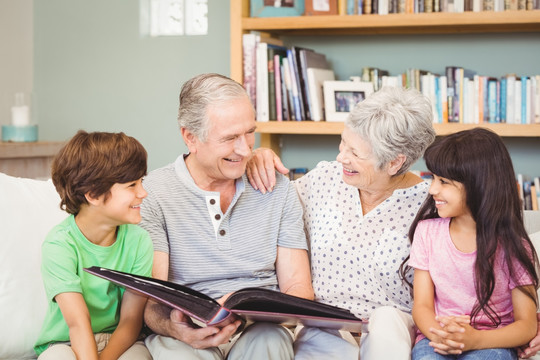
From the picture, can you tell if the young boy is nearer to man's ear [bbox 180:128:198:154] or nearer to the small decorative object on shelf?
man's ear [bbox 180:128:198:154]

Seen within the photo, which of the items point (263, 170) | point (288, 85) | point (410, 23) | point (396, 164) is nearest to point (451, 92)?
point (410, 23)

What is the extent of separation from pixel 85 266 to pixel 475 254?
0.92 m

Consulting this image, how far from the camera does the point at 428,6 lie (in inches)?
116

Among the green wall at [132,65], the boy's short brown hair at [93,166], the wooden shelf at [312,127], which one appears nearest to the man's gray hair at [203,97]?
the boy's short brown hair at [93,166]

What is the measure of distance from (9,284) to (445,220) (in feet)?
3.62

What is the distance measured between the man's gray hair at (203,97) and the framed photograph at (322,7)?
1.30 meters

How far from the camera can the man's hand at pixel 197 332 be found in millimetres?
1570

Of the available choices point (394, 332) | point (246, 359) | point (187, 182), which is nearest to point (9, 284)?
point (187, 182)

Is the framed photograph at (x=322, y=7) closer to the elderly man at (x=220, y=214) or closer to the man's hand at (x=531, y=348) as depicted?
the elderly man at (x=220, y=214)

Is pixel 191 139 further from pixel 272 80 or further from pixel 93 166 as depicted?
pixel 272 80

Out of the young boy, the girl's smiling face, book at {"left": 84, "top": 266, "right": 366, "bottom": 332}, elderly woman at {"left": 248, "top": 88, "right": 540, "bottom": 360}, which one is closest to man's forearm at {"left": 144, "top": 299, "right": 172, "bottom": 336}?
the young boy

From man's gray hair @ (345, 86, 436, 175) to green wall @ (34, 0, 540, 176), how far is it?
141 centimetres

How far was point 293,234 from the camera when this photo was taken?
6.41 feet

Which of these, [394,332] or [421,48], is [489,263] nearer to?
[394,332]
